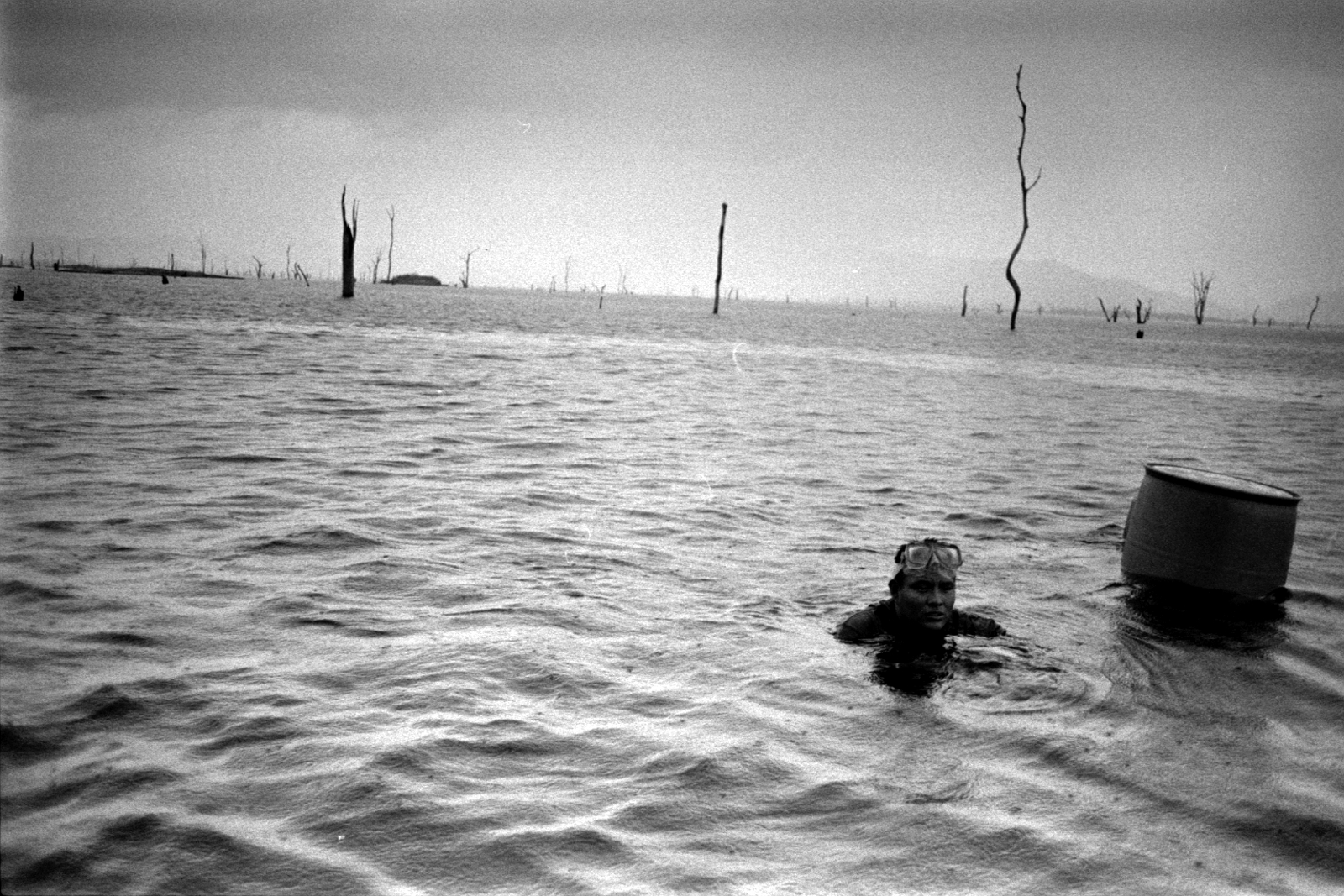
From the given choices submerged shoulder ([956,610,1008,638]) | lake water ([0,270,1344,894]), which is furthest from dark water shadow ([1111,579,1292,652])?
submerged shoulder ([956,610,1008,638])

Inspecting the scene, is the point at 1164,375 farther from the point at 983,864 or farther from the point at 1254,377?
the point at 983,864

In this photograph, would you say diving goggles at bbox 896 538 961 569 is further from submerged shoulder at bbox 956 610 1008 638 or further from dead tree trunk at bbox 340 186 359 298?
dead tree trunk at bbox 340 186 359 298

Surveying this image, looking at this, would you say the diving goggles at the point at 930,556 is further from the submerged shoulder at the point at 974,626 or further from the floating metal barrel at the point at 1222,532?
the floating metal barrel at the point at 1222,532

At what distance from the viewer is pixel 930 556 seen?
5770mm

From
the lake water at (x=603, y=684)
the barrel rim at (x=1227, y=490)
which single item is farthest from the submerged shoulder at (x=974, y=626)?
the barrel rim at (x=1227, y=490)

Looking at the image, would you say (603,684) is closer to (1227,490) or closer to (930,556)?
(930,556)

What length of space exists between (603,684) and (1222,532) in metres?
4.32

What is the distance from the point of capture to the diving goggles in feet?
18.9

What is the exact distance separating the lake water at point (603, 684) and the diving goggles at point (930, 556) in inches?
22.4

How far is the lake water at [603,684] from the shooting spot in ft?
11.5

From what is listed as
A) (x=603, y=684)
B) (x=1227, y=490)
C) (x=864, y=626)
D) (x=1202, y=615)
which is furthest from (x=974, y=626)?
(x=603, y=684)

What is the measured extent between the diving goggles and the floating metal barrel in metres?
2.17

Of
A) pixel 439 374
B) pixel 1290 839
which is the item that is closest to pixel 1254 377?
pixel 439 374

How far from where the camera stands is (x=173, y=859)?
3.29m
